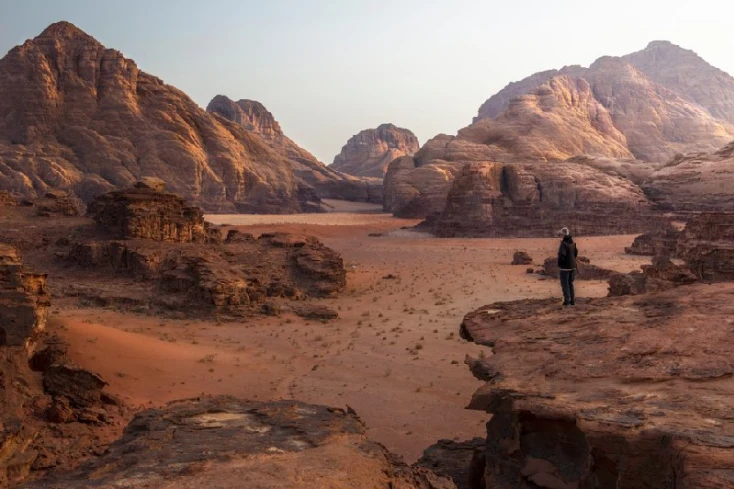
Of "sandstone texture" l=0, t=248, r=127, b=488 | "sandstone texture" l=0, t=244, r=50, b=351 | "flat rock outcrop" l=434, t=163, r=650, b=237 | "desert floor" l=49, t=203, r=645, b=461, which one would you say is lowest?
"desert floor" l=49, t=203, r=645, b=461

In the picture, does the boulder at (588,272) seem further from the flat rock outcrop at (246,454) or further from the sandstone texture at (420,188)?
the sandstone texture at (420,188)

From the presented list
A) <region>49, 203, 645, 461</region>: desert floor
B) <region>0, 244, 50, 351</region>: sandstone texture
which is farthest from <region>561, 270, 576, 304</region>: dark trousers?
<region>0, 244, 50, 351</region>: sandstone texture

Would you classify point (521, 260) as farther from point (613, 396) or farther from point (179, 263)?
point (613, 396)

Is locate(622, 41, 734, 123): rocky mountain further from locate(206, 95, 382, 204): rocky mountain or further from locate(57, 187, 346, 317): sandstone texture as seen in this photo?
locate(57, 187, 346, 317): sandstone texture

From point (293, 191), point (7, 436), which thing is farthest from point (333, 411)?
point (293, 191)

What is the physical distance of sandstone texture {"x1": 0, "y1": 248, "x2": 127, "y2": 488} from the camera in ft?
22.6

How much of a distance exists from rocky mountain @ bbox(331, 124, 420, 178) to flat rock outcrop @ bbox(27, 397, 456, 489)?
5365 inches

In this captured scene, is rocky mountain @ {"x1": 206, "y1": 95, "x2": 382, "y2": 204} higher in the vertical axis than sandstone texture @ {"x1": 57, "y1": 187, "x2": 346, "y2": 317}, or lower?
higher

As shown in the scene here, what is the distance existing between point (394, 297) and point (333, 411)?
15.0 meters

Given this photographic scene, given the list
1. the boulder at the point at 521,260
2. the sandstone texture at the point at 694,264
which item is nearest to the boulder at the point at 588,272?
the sandstone texture at the point at 694,264

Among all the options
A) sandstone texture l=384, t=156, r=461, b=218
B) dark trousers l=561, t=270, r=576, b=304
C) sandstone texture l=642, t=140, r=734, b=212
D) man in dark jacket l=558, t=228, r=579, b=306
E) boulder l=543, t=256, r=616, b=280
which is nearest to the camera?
dark trousers l=561, t=270, r=576, b=304

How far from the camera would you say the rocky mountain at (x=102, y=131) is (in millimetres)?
57719

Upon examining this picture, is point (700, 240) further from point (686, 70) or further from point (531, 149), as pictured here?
point (686, 70)

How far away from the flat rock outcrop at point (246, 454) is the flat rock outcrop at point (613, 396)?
1.03 meters
